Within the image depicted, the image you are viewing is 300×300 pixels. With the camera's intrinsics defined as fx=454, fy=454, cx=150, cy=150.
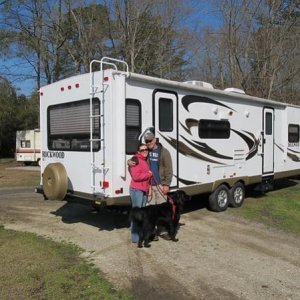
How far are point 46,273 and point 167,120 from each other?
12.8 ft

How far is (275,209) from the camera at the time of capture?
11.0 m

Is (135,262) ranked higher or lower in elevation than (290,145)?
lower

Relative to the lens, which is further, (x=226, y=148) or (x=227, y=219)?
(x=226, y=148)

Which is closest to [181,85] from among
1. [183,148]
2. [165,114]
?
[165,114]

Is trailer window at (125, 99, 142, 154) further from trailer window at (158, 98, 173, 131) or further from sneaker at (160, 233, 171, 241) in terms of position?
sneaker at (160, 233, 171, 241)

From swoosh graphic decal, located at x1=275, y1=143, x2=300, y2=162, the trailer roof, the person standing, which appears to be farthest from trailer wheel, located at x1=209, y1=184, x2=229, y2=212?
swoosh graphic decal, located at x1=275, y1=143, x2=300, y2=162

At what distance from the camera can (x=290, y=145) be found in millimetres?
13922

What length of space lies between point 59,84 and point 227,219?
4506mm

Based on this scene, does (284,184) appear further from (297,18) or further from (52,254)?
(52,254)

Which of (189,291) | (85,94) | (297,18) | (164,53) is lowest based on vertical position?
(189,291)

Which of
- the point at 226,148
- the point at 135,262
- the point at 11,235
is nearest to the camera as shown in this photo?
the point at 135,262

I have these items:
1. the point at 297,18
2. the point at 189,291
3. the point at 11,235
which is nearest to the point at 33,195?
the point at 11,235

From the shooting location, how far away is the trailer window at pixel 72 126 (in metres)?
7.89

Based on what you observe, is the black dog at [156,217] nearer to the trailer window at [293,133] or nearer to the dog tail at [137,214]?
the dog tail at [137,214]
